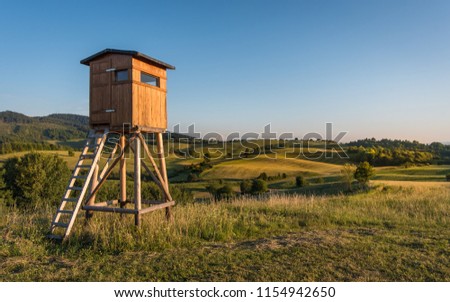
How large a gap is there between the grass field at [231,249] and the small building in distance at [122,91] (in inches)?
126

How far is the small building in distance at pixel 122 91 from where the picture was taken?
10477 mm

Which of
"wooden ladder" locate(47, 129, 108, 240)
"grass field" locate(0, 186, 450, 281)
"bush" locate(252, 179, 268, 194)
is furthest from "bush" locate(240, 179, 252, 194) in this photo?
"wooden ladder" locate(47, 129, 108, 240)

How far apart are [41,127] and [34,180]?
5400 inches

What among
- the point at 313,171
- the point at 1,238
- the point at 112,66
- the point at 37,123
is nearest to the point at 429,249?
the point at 112,66

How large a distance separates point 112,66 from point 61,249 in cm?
580

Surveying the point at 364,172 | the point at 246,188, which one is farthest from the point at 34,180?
the point at 364,172

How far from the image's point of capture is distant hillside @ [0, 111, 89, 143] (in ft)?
424

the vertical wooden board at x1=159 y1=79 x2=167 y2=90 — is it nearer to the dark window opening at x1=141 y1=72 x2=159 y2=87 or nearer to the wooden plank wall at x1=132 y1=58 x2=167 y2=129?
the wooden plank wall at x1=132 y1=58 x2=167 y2=129

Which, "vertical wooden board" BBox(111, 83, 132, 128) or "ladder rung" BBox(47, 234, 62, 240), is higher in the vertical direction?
"vertical wooden board" BBox(111, 83, 132, 128)

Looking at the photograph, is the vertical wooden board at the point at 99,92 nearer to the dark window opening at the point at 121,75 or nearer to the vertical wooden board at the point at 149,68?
the dark window opening at the point at 121,75

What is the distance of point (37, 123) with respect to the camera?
540ft

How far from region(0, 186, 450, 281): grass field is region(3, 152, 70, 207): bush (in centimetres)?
2107

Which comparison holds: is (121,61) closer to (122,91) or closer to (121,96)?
(122,91)

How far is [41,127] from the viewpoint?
A: 150125 millimetres
